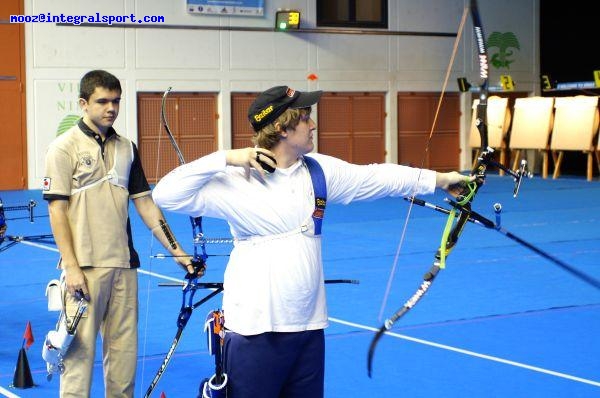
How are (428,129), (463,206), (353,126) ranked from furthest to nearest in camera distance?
1. (428,129)
2. (353,126)
3. (463,206)

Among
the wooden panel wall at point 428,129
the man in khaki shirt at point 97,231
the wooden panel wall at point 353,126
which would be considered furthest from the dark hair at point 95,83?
the wooden panel wall at point 428,129

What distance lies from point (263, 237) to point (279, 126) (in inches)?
15.8

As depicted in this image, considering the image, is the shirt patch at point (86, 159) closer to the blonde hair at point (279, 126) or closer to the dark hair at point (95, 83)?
the dark hair at point (95, 83)

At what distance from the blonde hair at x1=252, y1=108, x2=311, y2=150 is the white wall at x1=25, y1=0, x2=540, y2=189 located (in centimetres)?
1910

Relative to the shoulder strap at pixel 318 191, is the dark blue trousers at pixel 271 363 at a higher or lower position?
lower

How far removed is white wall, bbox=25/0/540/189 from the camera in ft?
72.3

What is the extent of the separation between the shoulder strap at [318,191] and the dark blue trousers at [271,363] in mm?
405

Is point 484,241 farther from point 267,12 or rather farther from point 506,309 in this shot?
point 267,12

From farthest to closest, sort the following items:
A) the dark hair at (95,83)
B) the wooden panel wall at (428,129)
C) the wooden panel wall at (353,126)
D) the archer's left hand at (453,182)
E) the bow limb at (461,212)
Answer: the wooden panel wall at (428,129) < the wooden panel wall at (353,126) < the dark hair at (95,83) < the bow limb at (461,212) < the archer's left hand at (453,182)

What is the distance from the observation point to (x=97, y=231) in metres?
4.88

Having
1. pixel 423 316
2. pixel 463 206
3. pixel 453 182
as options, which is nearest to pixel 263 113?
pixel 453 182

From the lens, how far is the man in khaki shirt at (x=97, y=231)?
4.80 m

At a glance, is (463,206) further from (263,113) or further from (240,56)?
(240,56)

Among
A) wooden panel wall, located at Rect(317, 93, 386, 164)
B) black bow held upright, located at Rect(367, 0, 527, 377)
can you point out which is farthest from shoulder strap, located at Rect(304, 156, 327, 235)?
wooden panel wall, located at Rect(317, 93, 386, 164)
